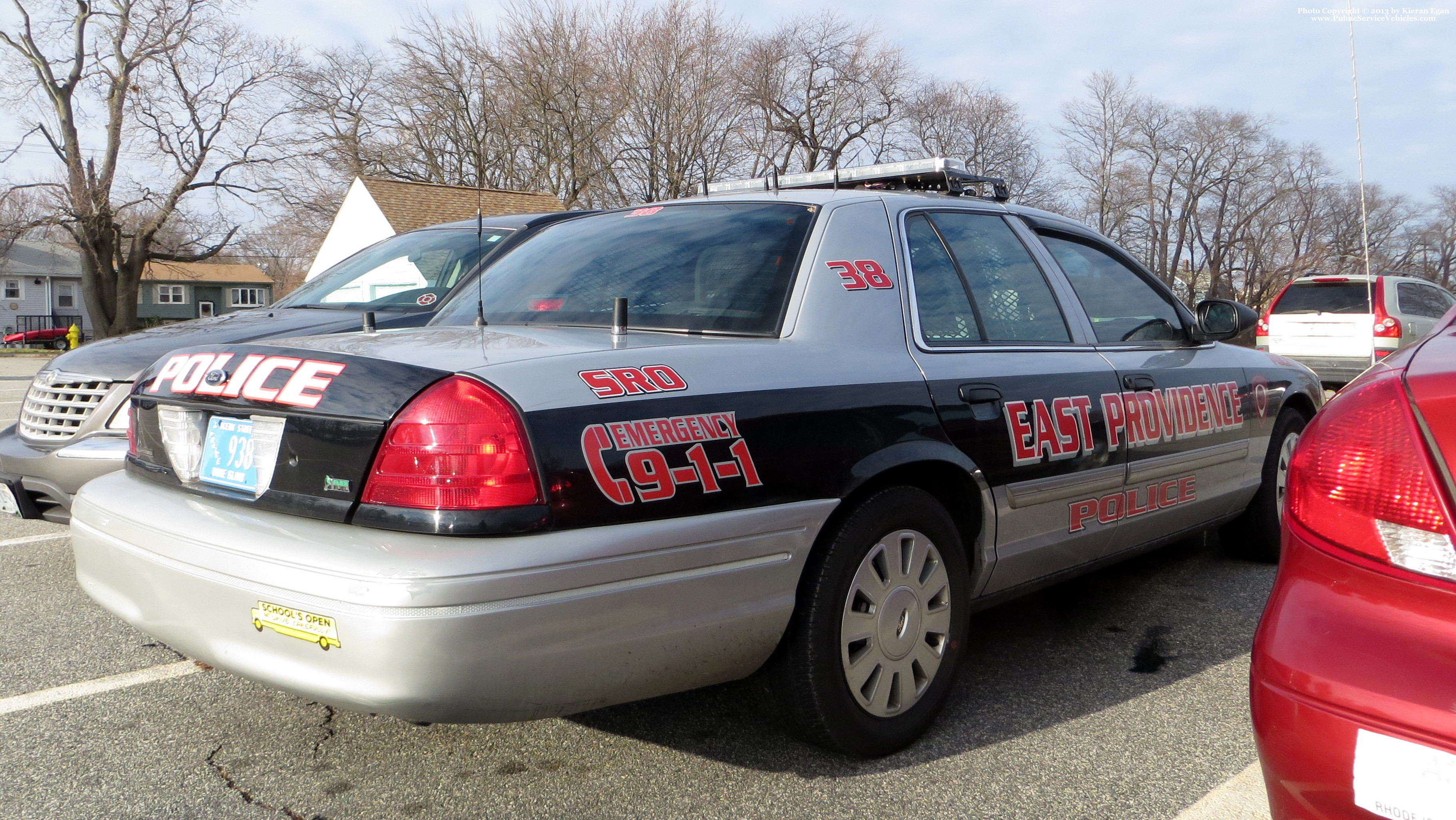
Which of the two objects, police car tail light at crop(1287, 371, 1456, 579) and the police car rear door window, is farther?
the police car rear door window

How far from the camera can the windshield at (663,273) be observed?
2.81m

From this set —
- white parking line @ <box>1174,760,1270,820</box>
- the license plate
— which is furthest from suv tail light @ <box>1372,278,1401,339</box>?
the license plate

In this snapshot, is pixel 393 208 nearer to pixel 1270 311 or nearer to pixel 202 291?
pixel 1270 311

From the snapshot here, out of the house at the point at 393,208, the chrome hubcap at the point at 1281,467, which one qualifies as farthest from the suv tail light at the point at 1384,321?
the house at the point at 393,208

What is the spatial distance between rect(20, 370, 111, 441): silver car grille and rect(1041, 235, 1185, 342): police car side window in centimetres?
374

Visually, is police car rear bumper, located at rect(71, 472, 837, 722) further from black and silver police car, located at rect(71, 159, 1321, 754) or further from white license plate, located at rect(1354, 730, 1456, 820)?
A: white license plate, located at rect(1354, 730, 1456, 820)

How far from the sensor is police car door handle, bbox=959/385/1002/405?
2.96m

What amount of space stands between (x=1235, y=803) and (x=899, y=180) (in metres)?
2.67

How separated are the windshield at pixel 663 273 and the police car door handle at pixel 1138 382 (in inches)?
51.1

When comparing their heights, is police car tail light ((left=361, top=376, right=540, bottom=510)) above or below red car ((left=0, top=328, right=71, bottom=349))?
below

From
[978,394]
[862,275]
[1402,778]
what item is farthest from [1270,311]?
[1402,778]

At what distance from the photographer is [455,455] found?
6.88ft

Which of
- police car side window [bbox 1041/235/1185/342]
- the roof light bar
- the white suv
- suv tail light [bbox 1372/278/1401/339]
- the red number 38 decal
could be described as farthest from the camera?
the white suv

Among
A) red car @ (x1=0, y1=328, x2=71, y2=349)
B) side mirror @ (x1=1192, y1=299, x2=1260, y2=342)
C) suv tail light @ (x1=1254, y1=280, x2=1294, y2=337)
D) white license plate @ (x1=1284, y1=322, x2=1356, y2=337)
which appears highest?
red car @ (x1=0, y1=328, x2=71, y2=349)
